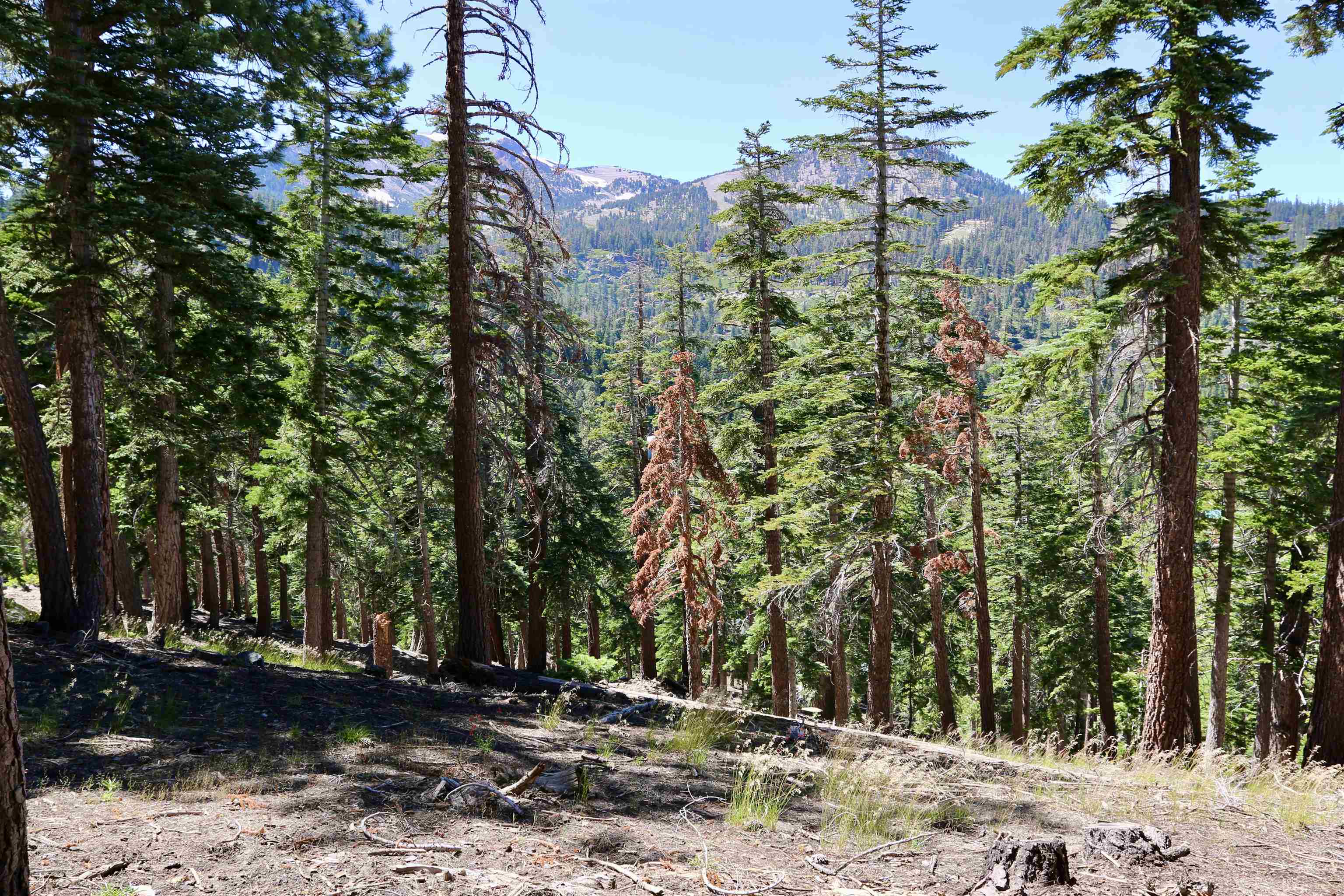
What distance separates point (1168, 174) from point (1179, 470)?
406 cm

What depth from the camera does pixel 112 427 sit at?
1616 centimetres

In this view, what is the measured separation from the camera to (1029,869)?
417 centimetres

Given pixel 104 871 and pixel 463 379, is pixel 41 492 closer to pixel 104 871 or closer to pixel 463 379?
pixel 463 379

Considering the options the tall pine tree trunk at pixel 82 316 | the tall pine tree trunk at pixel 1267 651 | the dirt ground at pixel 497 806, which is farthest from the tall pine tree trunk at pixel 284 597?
the tall pine tree trunk at pixel 1267 651

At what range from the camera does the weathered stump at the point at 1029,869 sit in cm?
409

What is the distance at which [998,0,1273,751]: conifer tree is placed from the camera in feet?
30.9

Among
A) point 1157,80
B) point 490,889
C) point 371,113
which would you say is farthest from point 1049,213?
point 490,889

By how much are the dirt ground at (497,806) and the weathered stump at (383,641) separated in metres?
9.33

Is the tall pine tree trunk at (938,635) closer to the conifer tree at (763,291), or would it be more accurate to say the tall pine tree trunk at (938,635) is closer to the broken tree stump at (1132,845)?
the conifer tree at (763,291)

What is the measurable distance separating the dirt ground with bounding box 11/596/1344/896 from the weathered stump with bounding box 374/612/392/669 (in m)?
9.33

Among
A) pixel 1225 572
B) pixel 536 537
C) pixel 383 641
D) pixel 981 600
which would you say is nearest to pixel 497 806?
pixel 536 537

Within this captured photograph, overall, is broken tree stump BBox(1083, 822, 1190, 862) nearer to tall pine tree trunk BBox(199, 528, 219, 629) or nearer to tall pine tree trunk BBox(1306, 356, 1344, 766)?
tall pine tree trunk BBox(1306, 356, 1344, 766)

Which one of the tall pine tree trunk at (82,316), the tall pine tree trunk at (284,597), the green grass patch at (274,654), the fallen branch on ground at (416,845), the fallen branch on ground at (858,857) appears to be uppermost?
the tall pine tree trunk at (82,316)

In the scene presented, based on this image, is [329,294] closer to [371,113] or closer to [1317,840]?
[371,113]
